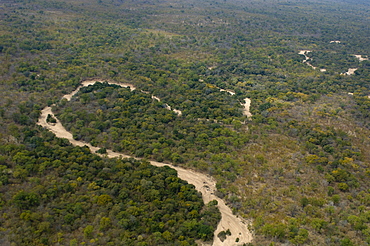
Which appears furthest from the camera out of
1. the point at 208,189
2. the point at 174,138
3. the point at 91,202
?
the point at 174,138

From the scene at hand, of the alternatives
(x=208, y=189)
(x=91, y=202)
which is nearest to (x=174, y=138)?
(x=208, y=189)

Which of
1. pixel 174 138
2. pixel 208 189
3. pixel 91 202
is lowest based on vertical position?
pixel 208 189

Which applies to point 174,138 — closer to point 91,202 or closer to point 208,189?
point 208,189

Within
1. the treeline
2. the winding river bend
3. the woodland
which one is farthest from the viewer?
the winding river bend

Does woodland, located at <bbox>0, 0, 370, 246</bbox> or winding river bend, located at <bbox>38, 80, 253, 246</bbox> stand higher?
woodland, located at <bbox>0, 0, 370, 246</bbox>

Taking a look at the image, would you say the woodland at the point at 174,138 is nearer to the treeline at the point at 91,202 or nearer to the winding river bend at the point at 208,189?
the treeline at the point at 91,202

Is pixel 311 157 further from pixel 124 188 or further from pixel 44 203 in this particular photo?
pixel 44 203

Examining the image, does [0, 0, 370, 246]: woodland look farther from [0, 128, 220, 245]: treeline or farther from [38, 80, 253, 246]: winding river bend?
[38, 80, 253, 246]: winding river bend

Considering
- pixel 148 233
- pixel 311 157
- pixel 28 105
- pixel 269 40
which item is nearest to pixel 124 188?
pixel 148 233

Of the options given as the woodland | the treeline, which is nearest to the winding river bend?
the woodland
